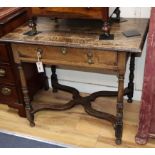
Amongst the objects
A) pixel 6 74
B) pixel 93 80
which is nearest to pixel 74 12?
pixel 6 74

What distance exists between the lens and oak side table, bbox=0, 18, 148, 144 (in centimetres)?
136

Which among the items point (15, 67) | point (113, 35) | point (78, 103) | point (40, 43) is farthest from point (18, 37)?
point (78, 103)

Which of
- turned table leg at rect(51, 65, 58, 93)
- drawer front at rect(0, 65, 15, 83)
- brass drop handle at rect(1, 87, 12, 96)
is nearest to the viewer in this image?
drawer front at rect(0, 65, 15, 83)

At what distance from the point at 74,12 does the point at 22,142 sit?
93 centimetres

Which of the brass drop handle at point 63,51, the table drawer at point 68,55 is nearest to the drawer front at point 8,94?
the table drawer at point 68,55

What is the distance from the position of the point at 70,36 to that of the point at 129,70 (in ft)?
2.20

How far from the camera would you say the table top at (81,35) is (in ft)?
4.42

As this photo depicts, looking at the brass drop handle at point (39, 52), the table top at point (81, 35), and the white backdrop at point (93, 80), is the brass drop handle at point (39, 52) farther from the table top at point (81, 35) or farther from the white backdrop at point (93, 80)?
the white backdrop at point (93, 80)

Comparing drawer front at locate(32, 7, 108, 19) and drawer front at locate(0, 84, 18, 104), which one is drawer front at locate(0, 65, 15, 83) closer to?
drawer front at locate(0, 84, 18, 104)

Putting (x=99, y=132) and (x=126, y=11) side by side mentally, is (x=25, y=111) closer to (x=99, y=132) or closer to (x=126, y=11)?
(x=99, y=132)

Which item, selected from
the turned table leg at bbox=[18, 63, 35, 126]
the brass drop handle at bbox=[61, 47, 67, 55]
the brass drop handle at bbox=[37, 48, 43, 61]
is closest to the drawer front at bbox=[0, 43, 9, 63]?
the turned table leg at bbox=[18, 63, 35, 126]

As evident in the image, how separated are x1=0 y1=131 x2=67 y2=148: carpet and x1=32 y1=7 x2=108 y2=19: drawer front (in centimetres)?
83

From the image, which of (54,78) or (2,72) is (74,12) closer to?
(2,72)

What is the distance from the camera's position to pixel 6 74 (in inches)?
71.4
